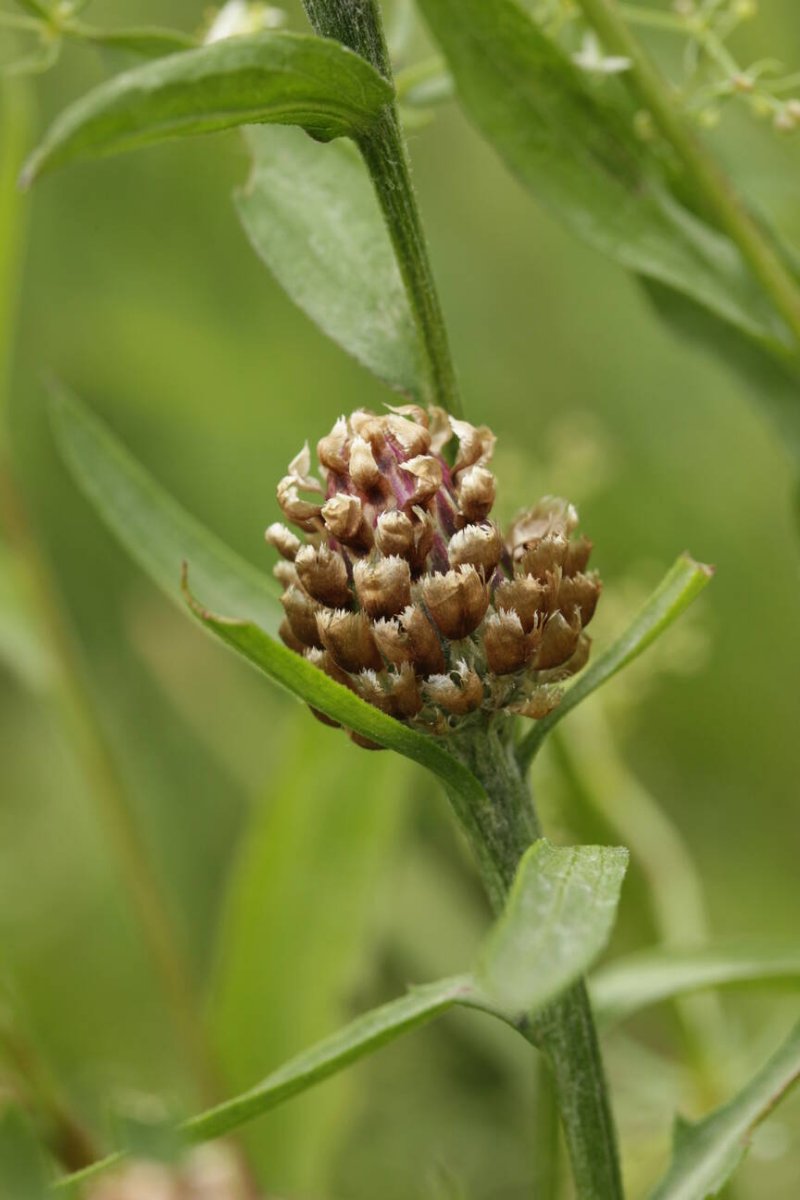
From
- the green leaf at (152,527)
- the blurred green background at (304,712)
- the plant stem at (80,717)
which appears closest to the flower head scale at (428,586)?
the green leaf at (152,527)

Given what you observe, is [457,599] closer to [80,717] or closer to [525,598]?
[525,598]

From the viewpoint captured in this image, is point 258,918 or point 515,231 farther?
point 515,231

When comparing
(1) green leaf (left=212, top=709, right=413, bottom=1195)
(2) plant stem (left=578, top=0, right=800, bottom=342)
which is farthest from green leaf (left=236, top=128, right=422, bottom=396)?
(1) green leaf (left=212, top=709, right=413, bottom=1195)

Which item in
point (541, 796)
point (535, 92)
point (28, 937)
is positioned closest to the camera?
point (535, 92)

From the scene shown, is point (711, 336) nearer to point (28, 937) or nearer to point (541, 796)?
point (541, 796)

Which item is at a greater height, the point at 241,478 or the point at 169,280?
the point at 169,280

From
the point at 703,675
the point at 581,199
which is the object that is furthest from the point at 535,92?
the point at 703,675

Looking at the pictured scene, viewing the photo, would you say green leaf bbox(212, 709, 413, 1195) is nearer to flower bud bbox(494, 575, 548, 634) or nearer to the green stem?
the green stem
